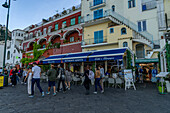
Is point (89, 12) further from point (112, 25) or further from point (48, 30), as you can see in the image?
point (48, 30)

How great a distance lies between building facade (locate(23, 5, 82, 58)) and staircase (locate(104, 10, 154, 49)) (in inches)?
226

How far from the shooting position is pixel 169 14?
561 inches

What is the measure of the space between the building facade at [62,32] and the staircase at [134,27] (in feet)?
18.9

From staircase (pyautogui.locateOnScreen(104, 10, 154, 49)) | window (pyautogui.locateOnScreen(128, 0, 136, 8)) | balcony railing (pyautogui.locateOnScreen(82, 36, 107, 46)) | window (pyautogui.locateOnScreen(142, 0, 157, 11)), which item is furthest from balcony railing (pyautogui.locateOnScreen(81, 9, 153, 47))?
balcony railing (pyautogui.locateOnScreen(82, 36, 107, 46))

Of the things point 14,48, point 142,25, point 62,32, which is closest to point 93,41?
point 142,25

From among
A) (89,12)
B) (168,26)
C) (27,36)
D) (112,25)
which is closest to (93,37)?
(112,25)

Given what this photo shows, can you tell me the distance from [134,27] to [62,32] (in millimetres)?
12673

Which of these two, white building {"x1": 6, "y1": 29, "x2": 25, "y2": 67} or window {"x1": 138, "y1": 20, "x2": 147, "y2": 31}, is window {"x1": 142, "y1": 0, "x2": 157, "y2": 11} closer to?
window {"x1": 138, "y1": 20, "x2": 147, "y2": 31}

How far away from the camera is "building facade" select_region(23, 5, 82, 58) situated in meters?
20.0

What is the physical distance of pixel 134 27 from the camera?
51.2ft

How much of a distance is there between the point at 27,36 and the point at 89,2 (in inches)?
781

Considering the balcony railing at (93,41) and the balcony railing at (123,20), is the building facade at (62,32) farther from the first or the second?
the balcony railing at (123,20)

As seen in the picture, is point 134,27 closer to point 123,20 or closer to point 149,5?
point 123,20

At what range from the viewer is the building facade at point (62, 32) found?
20.0 meters
